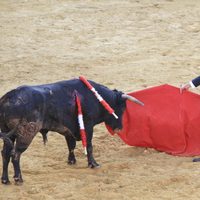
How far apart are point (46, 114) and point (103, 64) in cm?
572

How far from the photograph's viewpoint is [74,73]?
502 inches

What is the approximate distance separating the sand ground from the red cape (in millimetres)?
182

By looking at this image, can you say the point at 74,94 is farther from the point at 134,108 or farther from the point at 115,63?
the point at 115,63

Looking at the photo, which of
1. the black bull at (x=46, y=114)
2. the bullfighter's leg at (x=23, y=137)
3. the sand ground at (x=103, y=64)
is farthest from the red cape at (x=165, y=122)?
the bullfighter's leg at (x=23, y=137)

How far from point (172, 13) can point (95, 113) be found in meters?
9.03

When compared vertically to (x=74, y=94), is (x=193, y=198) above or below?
below

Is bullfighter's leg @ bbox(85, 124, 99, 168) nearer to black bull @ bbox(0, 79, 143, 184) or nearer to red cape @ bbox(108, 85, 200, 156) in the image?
black bull @ bbox(0, 79, 143, 184)

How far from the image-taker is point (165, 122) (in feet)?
29.0

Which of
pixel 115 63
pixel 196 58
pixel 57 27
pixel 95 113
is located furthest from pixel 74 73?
pixel 95 113

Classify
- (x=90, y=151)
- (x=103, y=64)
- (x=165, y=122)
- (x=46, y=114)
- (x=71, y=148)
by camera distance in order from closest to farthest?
(x=46, y=114) → (x=90, y=151) → (x=71, y=148) → (x=165, y=122) → (x=103, y=64)

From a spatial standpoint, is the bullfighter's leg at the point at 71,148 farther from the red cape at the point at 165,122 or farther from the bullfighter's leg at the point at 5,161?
the bullfighter's leg at the point at 5,161

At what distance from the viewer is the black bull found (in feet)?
24.3

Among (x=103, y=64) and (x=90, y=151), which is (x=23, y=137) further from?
(x=103, y=64)

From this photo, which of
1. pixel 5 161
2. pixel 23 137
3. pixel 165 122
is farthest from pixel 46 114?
pixel 165 122
